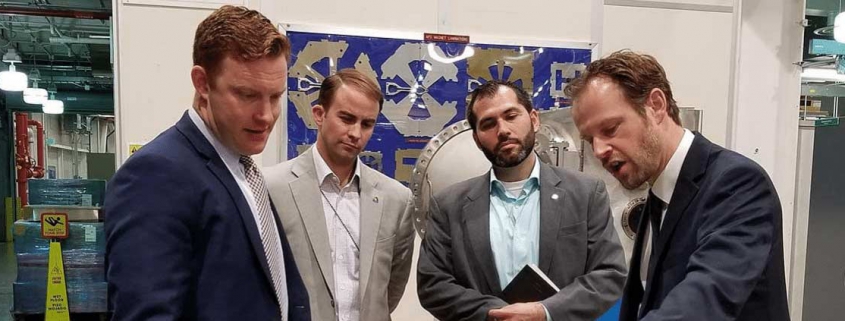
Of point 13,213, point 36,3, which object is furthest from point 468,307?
point 13,213

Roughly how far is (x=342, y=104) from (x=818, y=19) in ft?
14.9

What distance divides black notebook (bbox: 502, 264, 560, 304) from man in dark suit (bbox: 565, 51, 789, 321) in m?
0.20

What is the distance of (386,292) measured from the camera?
5.44ft

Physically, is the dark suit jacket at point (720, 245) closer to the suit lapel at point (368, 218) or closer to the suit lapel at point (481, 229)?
the suit lapel at point (481, 229)

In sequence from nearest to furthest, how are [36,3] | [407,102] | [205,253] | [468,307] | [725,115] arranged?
[205,253]
[468,307]
[407,102]
[725,115]
[36,3]

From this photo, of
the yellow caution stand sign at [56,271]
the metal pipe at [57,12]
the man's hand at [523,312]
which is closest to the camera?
the man's hand at [523,312]

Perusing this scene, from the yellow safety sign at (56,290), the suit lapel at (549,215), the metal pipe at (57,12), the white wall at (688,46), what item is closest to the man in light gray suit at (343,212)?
the suit lapel at (549,215)

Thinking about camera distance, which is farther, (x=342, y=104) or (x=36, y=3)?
(x=36, y=3)

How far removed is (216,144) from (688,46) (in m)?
2.80

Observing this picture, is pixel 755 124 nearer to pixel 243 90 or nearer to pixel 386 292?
pixel 386 292

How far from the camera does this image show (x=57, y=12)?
5418 mm

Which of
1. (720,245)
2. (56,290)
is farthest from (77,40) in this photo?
(720,245)

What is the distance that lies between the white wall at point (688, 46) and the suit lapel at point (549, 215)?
66.1 inches

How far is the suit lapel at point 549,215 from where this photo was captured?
152cm
